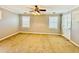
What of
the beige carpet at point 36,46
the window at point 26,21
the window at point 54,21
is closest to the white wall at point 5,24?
the beige carpet at point 36,46

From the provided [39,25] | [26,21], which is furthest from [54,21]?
[26,21]

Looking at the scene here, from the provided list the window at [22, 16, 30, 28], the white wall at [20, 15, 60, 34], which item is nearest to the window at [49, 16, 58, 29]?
the white wall at [20, 15, 60, 34]

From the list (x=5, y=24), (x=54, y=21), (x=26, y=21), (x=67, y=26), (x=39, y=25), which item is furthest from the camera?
(x=26, y=21)

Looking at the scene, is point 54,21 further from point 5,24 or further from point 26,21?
point 5,24

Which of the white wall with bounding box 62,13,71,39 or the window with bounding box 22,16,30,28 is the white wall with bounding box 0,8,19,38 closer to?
the window with bounding box 22,16,30,28

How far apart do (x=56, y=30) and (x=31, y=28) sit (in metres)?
2.54

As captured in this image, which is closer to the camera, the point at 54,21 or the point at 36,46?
the point at 36,46

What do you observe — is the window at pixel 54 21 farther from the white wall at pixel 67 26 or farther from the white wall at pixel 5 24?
the white wall at pixel 5 24

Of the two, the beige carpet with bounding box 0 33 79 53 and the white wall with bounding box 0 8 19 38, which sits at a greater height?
the white wall with bounding box 0 8 19 38

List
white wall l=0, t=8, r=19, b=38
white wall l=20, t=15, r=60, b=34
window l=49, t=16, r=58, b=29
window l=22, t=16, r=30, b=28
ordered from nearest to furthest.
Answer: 1. white wall l=0, t=8, r=19, b=38
2. window l=49, t=16, r=58, b=29
3. white wall l=20, t=15, r=60, b=34
4. window l=22, t=16, r=30, b=28

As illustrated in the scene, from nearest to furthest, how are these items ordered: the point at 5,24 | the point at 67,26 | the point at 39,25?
the point at 5,24, the point at 67,26, the point at 39,25

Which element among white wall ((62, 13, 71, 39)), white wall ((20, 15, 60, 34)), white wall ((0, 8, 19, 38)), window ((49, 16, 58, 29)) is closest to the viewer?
white wall ((0, 8, 19, 38))

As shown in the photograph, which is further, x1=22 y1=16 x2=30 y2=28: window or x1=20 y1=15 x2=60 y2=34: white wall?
x1=22 y1=16 x2=30 y2=28: window

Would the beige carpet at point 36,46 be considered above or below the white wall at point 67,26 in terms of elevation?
below
